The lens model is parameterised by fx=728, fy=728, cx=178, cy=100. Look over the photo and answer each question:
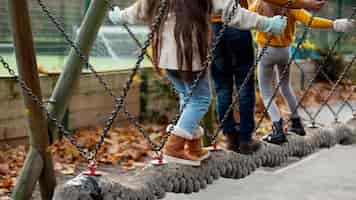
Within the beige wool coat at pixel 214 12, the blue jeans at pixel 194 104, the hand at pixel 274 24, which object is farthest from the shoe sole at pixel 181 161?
the hand at pixel 274 24

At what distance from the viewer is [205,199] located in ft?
18.5

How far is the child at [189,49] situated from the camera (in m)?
3.24

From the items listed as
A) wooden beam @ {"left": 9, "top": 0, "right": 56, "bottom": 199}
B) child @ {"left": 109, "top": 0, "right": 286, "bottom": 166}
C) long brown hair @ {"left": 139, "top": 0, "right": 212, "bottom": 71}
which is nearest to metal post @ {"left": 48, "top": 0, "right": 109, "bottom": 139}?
wooden beam @ {"left": 9, "top": 0, "right": 56, "bottom": 199}

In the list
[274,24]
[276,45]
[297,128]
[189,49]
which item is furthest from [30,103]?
[297,128]

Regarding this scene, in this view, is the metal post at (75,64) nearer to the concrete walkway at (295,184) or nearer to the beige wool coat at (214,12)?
the beige wool coat at (214,12)

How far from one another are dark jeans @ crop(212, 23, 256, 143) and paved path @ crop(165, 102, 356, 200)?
1.75 m

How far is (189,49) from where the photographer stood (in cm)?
324

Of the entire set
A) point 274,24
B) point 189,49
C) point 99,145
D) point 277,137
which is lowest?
point 277,137

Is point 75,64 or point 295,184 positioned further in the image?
point 295,184

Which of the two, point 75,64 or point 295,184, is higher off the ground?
point 75,64

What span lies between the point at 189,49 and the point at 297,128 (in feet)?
5.15

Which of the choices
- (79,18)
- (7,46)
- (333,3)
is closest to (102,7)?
(7,46)

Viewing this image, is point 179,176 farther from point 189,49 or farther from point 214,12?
point 214,12

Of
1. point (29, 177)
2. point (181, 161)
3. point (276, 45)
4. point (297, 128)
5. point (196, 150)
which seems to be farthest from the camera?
point (297, 128)
